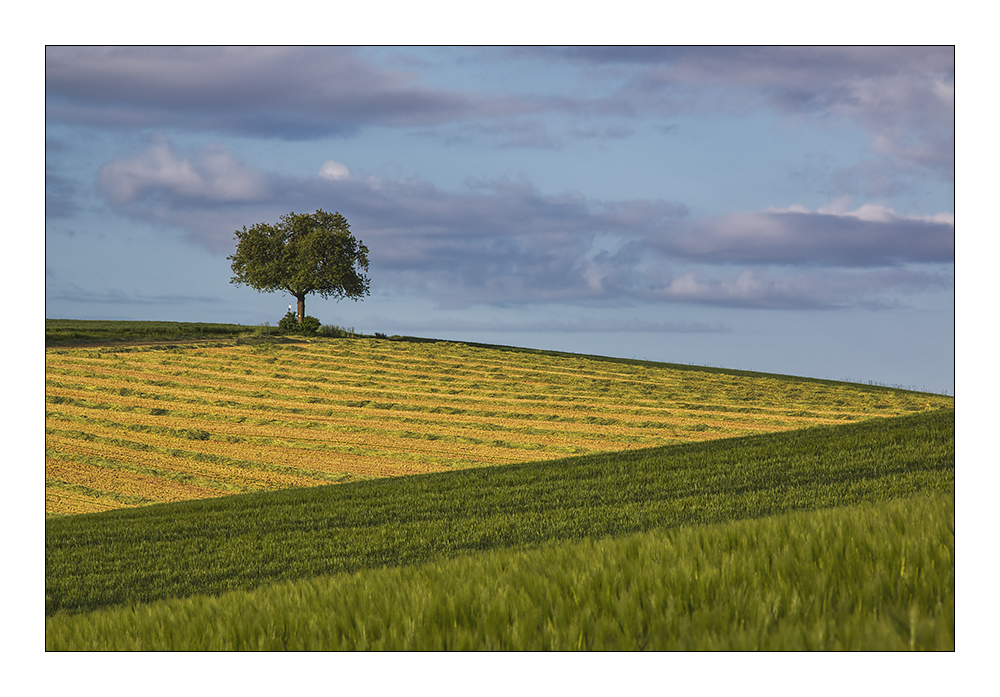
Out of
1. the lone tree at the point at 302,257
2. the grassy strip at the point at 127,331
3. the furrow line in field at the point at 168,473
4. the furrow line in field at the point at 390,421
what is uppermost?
the lone tree at the point at 302,257

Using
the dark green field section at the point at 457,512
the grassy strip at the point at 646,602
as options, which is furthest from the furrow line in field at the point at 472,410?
the grassy strip at the point at 646,602

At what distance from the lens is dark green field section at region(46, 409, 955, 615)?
753 centimetres

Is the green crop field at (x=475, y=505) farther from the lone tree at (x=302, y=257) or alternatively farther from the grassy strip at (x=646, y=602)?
the lone tree at (x=302, y=257)

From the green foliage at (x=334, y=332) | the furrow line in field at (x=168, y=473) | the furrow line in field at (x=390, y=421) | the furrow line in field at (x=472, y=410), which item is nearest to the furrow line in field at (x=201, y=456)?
the furrow line in field at (x=168, y=473)

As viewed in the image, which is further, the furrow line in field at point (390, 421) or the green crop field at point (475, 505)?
the furrow line in field at point (390, 421)

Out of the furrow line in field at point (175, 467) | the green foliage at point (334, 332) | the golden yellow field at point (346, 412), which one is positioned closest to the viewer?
the furrow line in field at point (175, 467)

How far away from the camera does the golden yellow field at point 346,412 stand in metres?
14.7

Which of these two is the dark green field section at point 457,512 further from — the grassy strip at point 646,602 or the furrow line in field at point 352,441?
the furrow line in field at point 352,441

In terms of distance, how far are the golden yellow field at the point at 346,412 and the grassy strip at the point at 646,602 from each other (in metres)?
10.2

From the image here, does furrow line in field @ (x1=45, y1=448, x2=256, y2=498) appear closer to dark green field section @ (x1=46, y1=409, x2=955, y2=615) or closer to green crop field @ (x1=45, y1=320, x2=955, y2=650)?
green crop field @ (x1=45, y1=320, x2=955, y2=650)

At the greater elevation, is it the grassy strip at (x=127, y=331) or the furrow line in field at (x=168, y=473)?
the grassy strip at (x=127, y=331)

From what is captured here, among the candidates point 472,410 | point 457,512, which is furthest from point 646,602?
point 472,410

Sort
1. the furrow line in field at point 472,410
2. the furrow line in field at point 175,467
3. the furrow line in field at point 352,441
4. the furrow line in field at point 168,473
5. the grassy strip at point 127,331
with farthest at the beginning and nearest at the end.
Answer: the grassy strip at point 127,331
the furrow line in field at point 472,410
the furrow line in field at point 352,441
the furrow line in field at point 175,467
the furrow line in field at point 168,473
